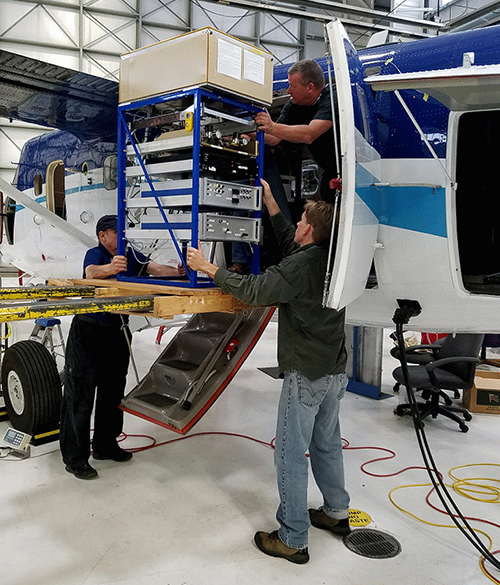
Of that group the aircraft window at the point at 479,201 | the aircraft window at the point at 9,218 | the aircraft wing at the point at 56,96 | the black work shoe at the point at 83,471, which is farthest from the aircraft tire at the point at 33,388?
the aircraft window at the point at 9,218

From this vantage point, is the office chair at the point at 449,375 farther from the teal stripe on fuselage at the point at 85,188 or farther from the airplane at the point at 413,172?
the teal stripe on fuselage at the point at 85,188

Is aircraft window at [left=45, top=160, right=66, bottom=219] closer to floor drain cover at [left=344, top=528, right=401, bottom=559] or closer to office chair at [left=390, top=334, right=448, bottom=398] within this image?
office chair at [left=390, top=334, right=448, bottom=398]

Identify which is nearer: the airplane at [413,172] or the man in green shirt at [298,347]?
the airplane at [413,172]

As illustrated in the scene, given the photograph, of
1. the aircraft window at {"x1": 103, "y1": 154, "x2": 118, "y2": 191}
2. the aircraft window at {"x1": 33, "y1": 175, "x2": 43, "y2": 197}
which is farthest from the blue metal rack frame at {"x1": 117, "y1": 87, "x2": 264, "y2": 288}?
the aircraft window at {"x1": 33, "y1": 175, "x2": 43, "y2": 197}

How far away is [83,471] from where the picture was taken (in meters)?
3.31

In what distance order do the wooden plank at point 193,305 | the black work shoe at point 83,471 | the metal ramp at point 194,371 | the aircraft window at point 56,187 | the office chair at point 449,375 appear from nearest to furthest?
1. the wooden plank at point 193,305
2. the black work shoe at point 83,471
3. the metal ramp at point 194,371
4. the office chair at point 449,375
5. the aircraft window at point 56,187

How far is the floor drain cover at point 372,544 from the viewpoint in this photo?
8.52 feet

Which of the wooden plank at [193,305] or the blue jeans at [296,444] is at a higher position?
the wooden plank at [193,305]

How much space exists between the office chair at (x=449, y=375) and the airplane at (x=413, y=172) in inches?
56.6

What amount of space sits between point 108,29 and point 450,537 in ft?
53.3

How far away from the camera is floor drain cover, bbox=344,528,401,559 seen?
8.52 feet

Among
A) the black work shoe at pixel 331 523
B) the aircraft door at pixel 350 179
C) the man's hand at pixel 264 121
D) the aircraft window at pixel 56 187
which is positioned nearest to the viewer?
the aircraft door at pixel 350 179

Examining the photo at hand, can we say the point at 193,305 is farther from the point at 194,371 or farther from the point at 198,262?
the point at 194,371

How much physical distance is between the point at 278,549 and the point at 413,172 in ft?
6.67
